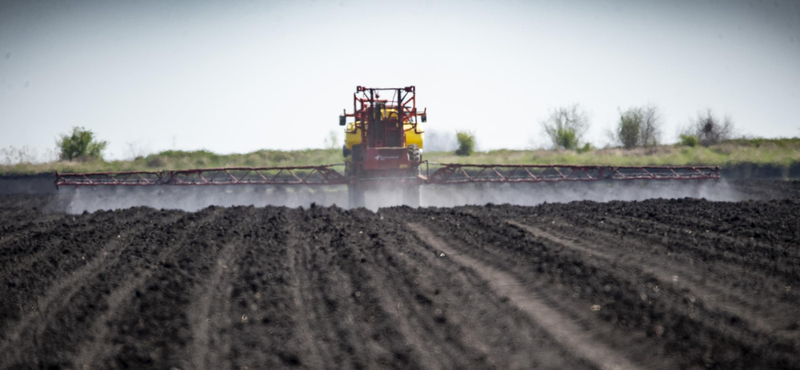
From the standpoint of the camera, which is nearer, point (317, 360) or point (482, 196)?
point (317, 360)

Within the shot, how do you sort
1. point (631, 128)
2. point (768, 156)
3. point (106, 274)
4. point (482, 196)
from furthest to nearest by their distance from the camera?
point (631, 128)
point (768, 156)
point (482, 196)
point (106, 274)

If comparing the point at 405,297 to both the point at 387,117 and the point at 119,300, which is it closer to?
the point at 119,300

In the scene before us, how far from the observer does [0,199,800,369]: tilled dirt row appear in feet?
15.4

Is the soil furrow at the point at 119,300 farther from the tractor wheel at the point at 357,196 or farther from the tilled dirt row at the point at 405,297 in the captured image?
the tractor wheel at the point at 357,196

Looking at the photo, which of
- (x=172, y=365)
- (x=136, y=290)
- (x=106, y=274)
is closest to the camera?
(x=172, y=365)

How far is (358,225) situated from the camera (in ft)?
38.0

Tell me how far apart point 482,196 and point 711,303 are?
13.1 metres

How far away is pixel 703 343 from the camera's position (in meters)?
4.73

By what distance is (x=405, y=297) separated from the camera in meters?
6.22

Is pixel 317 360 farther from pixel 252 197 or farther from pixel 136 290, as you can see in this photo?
→ pixel 252 197

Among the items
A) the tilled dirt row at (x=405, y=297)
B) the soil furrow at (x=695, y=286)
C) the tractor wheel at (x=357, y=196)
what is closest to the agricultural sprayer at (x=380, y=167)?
the tractor wheel at (x=357, y=196)

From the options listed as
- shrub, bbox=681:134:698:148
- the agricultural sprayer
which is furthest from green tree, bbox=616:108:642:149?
the agricultural sprayer

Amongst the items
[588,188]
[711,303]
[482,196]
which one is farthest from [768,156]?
[711,303]

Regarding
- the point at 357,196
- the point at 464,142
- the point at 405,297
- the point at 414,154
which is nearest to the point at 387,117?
the point at 414,154
